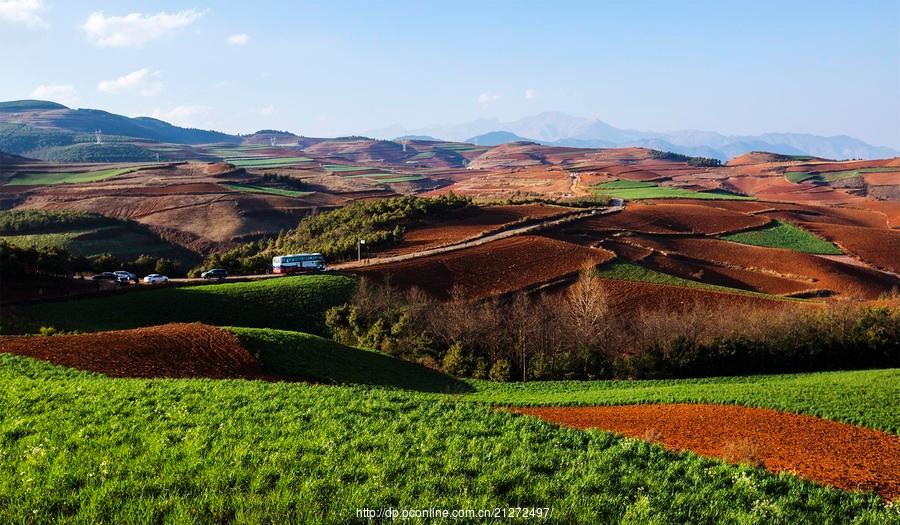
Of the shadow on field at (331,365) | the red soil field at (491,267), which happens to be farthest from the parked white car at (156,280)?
the shadow on field at (331,365)

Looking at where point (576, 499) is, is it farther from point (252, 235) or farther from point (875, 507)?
point (252, 235)

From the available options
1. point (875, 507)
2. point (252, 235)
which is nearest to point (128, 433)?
point (875, 507)

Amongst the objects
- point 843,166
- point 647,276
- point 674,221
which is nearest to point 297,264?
point 647,276

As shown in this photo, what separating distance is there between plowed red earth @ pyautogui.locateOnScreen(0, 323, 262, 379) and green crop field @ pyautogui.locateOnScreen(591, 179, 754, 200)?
109514mm

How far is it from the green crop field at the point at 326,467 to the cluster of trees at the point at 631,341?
75.2ft

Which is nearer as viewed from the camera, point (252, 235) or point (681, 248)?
point (681, 248)

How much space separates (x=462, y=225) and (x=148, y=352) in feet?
184

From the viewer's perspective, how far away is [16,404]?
582 inches

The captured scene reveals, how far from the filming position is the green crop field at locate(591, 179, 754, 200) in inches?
4919

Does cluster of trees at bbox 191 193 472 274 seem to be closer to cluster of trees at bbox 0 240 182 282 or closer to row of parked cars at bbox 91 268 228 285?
row of parked cars at bbox 91 268 228 285

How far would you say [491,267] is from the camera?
5941 cm

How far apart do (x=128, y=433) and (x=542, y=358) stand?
99.4 ft

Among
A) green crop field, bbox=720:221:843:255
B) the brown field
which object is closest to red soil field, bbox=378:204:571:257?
the brown field

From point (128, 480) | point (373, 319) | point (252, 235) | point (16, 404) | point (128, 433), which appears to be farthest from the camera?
point (252, 235)
